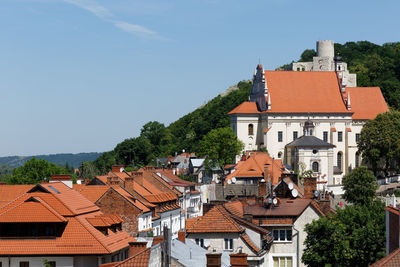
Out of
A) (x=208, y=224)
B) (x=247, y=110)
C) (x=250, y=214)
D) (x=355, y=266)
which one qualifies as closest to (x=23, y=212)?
(x=208, y=224)

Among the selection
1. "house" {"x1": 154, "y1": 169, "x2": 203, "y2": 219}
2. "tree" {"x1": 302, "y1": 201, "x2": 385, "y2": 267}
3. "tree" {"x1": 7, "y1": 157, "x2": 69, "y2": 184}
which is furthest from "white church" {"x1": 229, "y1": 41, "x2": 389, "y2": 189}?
"tree" {"x1": 302, "y1": 201, "x2": 385, "y2": 267}

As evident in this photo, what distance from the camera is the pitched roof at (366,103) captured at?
130500 millimetres

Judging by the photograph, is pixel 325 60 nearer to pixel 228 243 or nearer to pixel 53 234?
pixel 228 243

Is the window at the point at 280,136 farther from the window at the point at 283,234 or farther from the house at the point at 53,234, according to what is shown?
the house at the point at 53,234

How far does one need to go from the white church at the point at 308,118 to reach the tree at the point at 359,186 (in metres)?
17.7

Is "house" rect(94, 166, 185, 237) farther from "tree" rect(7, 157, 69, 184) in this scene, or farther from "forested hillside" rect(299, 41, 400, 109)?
"forested hillside" rect(299, 41, 400, 109)

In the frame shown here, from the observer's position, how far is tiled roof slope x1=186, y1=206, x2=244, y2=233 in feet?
115

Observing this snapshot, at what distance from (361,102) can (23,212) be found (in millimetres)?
103671

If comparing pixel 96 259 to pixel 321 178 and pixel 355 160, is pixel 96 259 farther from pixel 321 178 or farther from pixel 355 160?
pixel 355 160

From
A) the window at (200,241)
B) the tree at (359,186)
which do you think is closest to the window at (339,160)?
the tree at (359,186)

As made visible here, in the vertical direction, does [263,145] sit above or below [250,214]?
above

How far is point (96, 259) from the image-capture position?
1329 inches

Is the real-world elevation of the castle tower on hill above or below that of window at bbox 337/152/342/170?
above

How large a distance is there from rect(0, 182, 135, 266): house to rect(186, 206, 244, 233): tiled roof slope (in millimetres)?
3421
